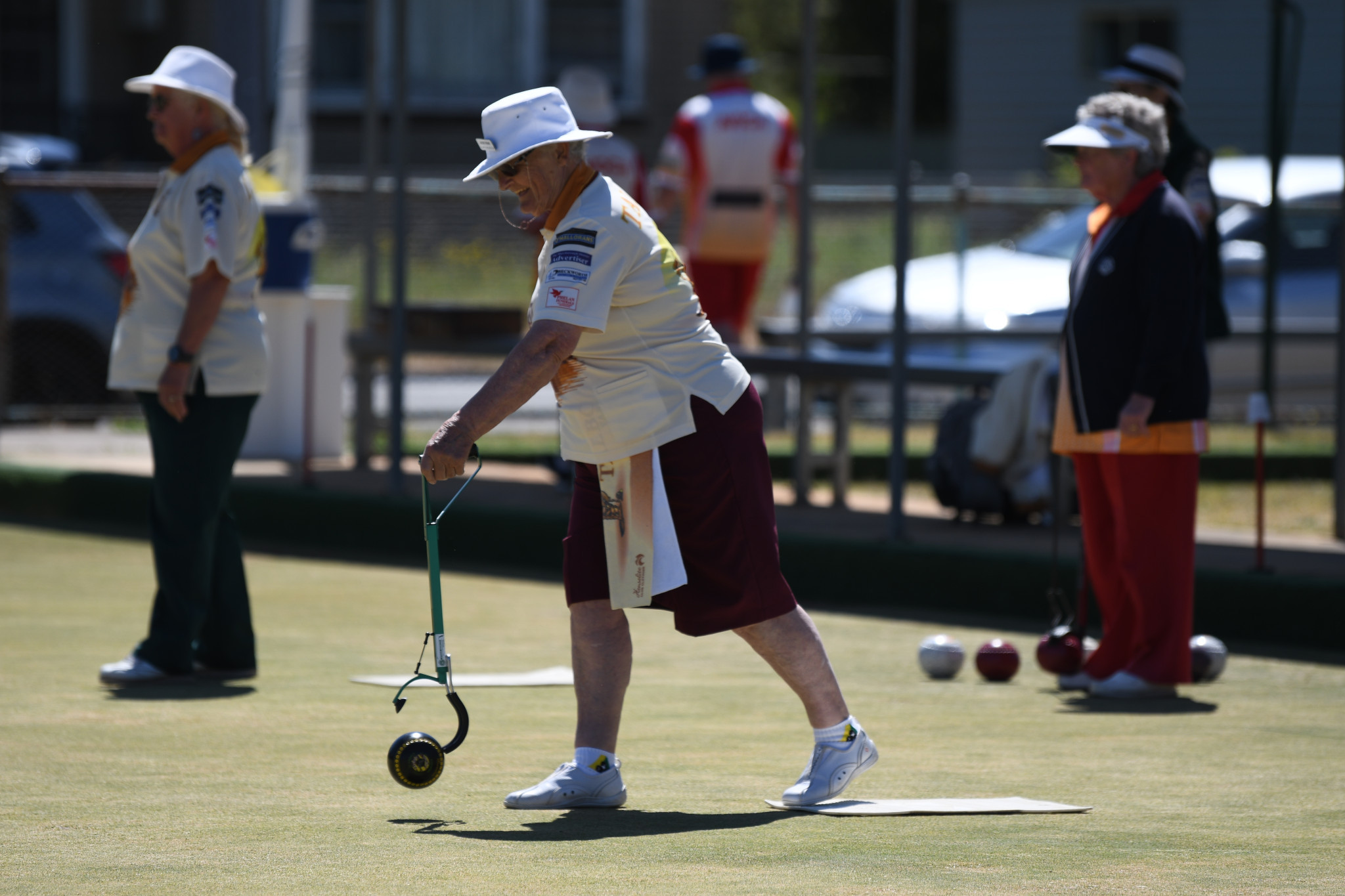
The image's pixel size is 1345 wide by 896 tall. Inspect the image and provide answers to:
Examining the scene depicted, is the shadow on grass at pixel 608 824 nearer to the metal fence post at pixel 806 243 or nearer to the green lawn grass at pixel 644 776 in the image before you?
the green lawn grass at pixel 644 776

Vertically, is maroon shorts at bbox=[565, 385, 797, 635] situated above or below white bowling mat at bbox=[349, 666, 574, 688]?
above

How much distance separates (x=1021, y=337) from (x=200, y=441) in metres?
8.42

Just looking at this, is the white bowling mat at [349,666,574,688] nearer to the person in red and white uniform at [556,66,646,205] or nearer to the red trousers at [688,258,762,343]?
the person in red and white uniform at [556,66,646,205]

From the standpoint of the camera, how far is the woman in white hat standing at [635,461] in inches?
185

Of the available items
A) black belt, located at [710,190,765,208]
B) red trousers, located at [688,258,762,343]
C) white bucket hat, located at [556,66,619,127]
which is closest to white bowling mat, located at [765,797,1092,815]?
white bucket hat, located at [556,66,619,127]

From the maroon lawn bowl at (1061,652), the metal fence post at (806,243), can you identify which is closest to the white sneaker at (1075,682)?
the maroon lawn bowl at (1061,652)

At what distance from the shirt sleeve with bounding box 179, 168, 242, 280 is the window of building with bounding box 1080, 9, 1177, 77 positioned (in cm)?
2659

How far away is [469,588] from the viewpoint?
8938 millimetres

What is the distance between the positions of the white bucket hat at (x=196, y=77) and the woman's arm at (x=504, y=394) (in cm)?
223

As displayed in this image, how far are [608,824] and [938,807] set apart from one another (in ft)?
A: 2.38

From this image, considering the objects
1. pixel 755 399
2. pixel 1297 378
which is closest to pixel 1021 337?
pixel 1297 378

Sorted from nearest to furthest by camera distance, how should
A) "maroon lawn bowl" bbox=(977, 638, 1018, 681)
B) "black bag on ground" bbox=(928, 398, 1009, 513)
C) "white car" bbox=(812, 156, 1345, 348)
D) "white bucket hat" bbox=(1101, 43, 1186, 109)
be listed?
"maroon lawn bowl" bbox=(977, 638, 1018, 681), "white bucket hat" bbox=(1101, 43, 1186, 109), "black bag on ground" bbox=(928, 398, 1009, 513), "white car" bbox=(812, 156, 1345, 348)

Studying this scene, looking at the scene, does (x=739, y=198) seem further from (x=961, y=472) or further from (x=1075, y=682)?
(x=1075, y=682)

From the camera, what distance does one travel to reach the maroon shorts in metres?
4.82
